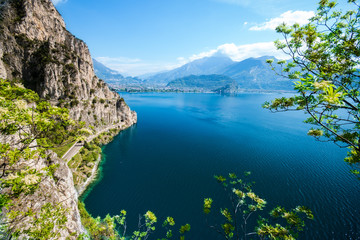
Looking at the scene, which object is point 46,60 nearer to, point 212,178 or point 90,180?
point 90,180

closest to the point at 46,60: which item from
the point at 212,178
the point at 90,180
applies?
the point at 90,180

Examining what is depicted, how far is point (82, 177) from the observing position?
3344cm

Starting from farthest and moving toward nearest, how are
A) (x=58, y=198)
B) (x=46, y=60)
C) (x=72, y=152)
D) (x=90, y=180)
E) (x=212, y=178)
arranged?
(x=46, y=60)
(x=72, y=152)
(x=212, y=178)
(x=90, y=180)
(x=58, y=198)

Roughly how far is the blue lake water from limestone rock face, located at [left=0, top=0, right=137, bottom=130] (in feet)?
66.7

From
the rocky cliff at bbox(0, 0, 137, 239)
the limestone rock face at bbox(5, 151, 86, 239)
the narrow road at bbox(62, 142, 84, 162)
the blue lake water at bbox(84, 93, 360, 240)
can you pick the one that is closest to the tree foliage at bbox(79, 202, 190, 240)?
the limestone rock face at bbox(5, 151, 86, 239)

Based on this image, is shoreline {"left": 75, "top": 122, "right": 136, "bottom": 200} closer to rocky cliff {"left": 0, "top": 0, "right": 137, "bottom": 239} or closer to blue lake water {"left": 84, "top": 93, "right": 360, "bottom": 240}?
blue lake water {"left": 84, "top": 93, "right": 360, "bottom": 240}

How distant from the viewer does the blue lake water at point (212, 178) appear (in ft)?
85.8

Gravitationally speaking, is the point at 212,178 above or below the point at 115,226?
below

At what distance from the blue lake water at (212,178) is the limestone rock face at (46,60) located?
20.3 m

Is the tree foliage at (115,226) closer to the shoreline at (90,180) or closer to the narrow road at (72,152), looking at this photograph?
the shoreline at (90,180)

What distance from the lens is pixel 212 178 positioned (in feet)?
117

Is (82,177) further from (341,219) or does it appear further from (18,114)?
(341,219)

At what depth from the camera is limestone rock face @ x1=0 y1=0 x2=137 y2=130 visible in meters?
46.1

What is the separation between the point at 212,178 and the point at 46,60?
213 ft
